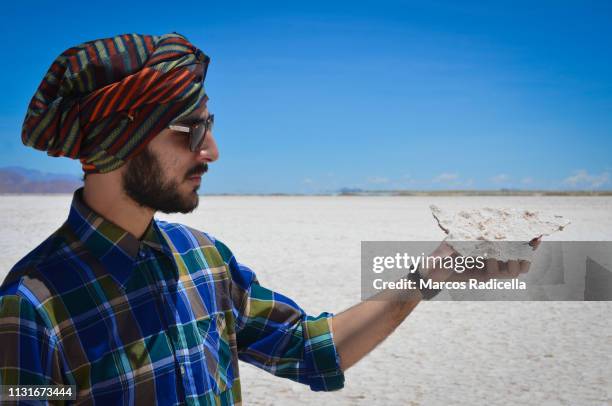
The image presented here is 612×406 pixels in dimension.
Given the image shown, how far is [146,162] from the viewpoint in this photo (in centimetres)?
135

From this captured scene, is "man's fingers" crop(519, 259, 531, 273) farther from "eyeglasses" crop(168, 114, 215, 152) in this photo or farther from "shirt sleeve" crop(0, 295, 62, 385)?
"shirt sleeve" crop(0, 295, 62, 385)

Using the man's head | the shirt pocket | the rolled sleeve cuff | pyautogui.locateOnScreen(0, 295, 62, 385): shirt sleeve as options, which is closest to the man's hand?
the rolled sleeve cuff

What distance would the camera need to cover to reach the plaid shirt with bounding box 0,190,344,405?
1089mm

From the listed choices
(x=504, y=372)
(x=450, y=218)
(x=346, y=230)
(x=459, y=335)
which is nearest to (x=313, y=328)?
(x=450, y=218)

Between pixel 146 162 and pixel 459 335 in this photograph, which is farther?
pixel 459 335

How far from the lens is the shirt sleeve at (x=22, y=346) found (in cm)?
105

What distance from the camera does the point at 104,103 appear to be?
1.28 metres

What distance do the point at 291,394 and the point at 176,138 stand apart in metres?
3.15

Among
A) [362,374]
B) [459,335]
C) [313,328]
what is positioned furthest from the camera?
[459,335]

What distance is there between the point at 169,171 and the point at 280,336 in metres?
0.60

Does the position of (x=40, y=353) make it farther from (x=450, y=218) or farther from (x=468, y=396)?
(x=468, y=396)

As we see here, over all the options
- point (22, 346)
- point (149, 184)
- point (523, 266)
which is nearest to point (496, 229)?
point (523, 266)

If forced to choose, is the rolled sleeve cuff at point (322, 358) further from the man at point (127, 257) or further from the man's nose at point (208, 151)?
the man's nose at point (208, 151)

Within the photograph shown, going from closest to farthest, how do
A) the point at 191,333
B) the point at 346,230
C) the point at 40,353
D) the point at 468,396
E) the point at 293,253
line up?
the point at 40,353, the point at 191,333, the point at 468,396, the point at 293,253, the point at 346,230
